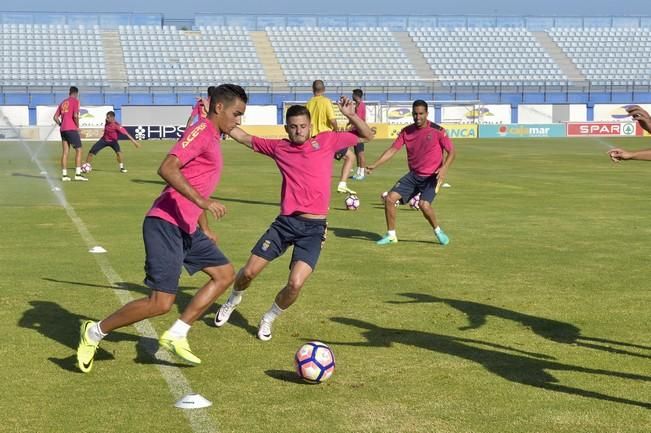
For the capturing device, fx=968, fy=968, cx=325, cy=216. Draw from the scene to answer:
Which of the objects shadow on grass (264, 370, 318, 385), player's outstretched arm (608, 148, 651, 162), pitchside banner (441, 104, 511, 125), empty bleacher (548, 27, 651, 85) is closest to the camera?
shadow on grass (264, 370, 318, 385)

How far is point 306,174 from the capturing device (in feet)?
26.8

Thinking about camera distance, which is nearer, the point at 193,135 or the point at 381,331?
→ the point at 193,135

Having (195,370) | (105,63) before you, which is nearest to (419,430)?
(195,370)

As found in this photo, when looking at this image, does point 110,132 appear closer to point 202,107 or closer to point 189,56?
point 202,107

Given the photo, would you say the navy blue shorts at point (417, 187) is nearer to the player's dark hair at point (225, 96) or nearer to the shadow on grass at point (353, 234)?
the shadow on grass at point (353, 234)

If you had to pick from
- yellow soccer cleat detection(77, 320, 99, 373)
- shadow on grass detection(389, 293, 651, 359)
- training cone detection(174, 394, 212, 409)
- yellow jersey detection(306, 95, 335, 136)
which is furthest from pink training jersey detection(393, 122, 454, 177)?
training cone detection(174, 394, 212, 409)

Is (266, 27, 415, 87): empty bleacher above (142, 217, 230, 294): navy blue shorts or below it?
above

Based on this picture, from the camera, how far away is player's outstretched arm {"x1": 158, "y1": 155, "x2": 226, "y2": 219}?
6508 millimetres

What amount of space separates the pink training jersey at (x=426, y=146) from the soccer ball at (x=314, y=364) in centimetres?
750

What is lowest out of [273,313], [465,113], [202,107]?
[465,113]

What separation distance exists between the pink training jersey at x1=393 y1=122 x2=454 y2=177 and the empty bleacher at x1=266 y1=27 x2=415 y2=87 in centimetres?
5059

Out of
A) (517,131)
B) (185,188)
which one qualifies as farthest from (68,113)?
(517,131)

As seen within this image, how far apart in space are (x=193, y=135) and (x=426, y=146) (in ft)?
24.5

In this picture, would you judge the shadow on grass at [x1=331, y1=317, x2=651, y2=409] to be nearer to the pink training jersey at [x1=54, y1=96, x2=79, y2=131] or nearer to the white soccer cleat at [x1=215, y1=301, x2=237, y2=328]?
the white soccer cleat at [x1=215, y1=301, x2=237, y2=328]
